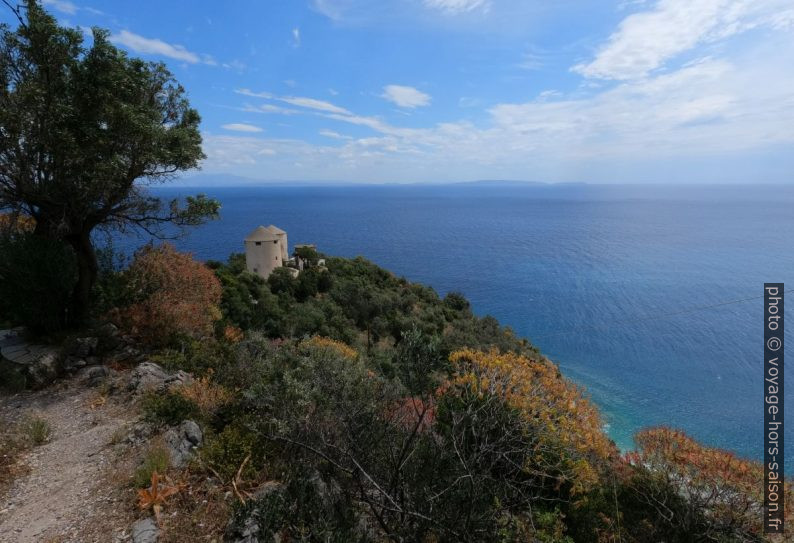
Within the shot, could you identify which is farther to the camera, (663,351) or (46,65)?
(663,351)

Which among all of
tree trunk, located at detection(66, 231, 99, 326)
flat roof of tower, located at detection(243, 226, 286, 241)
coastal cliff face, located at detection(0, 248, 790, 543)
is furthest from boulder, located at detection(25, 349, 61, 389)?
flat roof of tower, located at detection(243, 226, 286, 241)

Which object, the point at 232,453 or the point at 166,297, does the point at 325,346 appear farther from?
the point at 232,453

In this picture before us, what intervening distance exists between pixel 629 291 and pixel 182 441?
54485 mm

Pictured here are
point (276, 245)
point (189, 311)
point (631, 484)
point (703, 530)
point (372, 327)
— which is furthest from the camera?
point (276, 245)

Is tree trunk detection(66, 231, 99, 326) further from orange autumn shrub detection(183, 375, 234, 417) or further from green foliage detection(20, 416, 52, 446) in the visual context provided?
orange autumn shrub detection(183, 375, 234, 417)

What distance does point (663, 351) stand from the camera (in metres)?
36.6

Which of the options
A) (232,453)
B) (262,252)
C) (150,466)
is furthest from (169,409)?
(262,252)

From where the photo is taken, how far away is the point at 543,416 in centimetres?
725

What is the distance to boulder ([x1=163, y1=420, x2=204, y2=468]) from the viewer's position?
585 centimetres

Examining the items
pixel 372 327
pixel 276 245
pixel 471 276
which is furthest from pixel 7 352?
pixel 471 276

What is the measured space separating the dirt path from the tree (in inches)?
167

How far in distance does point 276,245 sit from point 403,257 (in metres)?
40.8

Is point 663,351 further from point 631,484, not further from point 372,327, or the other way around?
point 631,484

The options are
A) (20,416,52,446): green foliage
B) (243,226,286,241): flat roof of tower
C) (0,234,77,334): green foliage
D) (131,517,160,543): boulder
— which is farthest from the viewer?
(243,226,286,241): flat roof of tower
